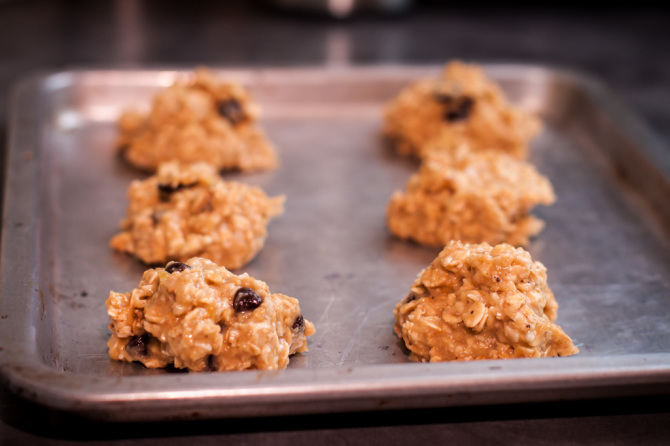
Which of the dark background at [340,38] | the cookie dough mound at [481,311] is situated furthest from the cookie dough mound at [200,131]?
the cookie dough mound at [481,311]

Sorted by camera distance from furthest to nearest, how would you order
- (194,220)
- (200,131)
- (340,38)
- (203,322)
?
(340,38) < (200,131) < (194,220) < (203,322)

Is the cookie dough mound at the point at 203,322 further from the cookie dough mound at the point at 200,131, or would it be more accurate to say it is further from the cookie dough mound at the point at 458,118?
the cookie dough mound at the point at 458,118

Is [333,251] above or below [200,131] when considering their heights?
below

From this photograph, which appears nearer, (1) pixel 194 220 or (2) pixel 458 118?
(1) pixel 194 220

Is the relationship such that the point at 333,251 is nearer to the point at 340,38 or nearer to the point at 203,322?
the point at 203,322

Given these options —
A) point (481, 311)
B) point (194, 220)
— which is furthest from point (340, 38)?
point (481, 311)

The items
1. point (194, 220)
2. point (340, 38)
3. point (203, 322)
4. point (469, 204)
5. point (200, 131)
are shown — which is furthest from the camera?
point (340, 38)

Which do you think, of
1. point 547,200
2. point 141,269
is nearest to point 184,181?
point 141,269
